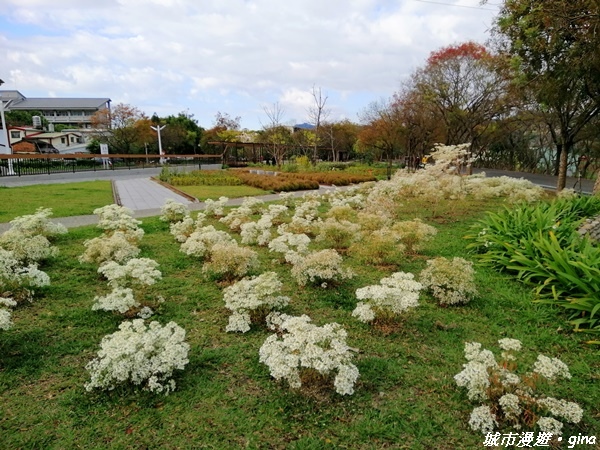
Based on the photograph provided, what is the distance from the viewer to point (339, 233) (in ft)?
19.4

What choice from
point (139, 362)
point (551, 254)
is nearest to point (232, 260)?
point (139, 362)

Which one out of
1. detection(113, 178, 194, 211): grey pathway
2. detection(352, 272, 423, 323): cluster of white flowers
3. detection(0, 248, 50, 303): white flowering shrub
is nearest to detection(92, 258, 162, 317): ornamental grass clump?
detection(0, 248, 50, 303): white flowering shrub

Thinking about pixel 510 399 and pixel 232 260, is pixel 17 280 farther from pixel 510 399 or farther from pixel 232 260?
pixel 510 399

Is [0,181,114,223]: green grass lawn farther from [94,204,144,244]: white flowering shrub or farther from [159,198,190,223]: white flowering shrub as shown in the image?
[94,204,144,244]: white flowering shrub

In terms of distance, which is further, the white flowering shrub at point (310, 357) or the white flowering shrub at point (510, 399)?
the white flowering shrub at point (310, 357)

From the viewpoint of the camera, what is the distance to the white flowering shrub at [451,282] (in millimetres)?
4098

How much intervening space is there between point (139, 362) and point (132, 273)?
1362 millimetres

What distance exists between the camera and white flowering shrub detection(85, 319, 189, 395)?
255 cm

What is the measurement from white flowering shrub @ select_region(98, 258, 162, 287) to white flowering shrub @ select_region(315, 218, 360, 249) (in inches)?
111

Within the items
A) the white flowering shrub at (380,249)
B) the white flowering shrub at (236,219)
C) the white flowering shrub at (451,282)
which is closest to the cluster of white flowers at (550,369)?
the white flowering shrub at (451,282)

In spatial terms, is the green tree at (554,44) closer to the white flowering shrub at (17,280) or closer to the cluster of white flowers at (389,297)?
the cluster of white flowers at (389,297)

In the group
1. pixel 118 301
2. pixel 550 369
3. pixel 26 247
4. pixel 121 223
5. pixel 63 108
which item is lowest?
pixel 550 369

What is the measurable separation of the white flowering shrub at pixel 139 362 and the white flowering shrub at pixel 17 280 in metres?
Answer: 1.50

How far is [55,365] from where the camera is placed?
2998mm
